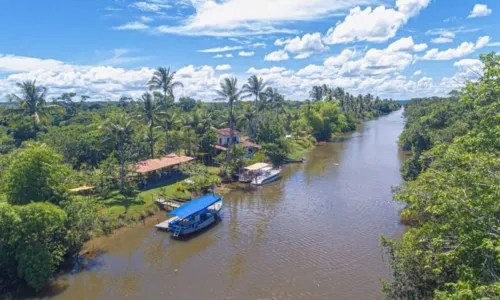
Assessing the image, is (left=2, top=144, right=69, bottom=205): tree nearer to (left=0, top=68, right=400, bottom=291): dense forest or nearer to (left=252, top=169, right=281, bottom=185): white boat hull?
(left=0, top=68, right=400, bottom=291): dense forest

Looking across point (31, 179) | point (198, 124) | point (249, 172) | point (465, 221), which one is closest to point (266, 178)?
point (249, 172)

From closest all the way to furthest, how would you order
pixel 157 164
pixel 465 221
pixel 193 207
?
pixel 465 221 < pixel 193 207 < pixel 157 164

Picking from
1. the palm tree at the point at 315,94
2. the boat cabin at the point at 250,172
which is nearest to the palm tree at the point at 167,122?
the boat cabin at the point at 250,172

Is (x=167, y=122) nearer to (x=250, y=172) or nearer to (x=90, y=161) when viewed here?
(x=90, y=161)

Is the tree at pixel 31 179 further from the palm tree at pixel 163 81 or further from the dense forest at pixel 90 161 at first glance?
the palm tree at pixel 163 81

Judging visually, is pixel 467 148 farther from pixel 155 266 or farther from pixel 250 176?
pixel 250 176
